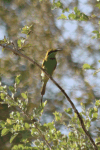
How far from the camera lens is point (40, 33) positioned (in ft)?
14.9

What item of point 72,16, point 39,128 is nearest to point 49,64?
point 72,16

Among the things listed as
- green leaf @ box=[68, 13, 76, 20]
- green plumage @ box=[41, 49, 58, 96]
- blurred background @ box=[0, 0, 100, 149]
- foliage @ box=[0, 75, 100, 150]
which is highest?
blurred background @ box=[0, 0, 100, 149]

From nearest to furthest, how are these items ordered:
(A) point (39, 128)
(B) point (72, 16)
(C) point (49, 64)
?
(A) point (39, 128) → (B) point (72, 16) → (C) point (49, 64)

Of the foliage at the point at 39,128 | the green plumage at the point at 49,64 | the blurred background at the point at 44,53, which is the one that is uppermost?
the blurred background at the point at 44,53

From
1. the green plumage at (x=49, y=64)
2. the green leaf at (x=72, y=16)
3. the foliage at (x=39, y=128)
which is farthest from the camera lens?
the green plumage at (x=49, y=64)

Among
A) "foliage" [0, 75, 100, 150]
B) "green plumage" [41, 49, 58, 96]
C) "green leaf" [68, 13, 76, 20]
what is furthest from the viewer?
"green plumage" [41, 49, 58, 96]

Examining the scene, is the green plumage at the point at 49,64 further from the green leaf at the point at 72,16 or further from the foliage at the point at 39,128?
the foliage at the point at 39,128

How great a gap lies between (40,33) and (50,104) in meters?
1.41

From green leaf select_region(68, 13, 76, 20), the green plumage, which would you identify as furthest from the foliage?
the green plumage

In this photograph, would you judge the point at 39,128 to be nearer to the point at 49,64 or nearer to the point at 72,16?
the point at 72,16

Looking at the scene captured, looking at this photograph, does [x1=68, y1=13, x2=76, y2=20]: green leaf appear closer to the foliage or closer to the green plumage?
the foliage

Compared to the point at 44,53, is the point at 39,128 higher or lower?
lower

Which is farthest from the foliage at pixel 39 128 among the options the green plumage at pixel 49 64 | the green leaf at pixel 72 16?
the green plumage at pixel 49 64

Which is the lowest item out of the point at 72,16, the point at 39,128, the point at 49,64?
the point at 39,128
